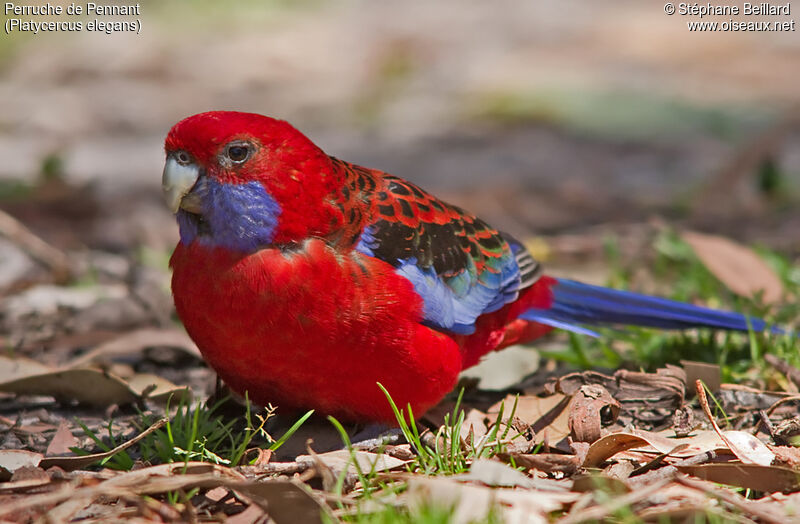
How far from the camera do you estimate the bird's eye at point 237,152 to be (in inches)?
119

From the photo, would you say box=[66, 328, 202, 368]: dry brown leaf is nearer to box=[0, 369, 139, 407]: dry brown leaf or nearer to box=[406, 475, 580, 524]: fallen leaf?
box=[0, 369, 139, 407]: dry brown leaf

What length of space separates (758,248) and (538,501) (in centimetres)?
326

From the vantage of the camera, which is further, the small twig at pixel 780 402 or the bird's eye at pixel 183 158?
the small twig at pixel 780 402

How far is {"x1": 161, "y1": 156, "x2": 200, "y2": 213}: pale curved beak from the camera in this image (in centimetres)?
298

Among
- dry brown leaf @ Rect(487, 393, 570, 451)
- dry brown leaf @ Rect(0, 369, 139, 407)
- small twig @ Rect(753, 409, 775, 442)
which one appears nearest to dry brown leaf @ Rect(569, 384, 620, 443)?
dry brown leaf @ Rect(487, 393, 570, 451)

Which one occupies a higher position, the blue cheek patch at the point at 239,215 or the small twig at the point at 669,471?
the blue cheek patch at the point at 239,215

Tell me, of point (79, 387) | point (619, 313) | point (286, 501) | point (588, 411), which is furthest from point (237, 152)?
point (619, 313)

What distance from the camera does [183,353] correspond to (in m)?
4.30

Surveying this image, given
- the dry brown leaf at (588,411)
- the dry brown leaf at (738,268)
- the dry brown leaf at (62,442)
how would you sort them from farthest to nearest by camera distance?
the dry brown leaf at (738,268), the dry brown leaf at (62,442), the dry brown leaf at (588,411)

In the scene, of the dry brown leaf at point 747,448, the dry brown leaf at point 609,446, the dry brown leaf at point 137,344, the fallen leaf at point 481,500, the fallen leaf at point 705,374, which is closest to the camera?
the fallen leaf at point 481,500

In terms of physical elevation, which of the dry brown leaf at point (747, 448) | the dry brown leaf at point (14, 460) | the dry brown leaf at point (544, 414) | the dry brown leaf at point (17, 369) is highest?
the dry brown leaf at point (747, 448)

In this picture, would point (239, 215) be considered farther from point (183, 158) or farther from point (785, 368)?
point (785, 368)

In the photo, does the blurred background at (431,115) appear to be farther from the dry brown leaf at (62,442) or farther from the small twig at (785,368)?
the small twig at (785,368)

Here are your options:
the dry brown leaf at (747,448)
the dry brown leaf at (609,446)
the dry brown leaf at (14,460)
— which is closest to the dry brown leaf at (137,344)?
the dry brown leaf at (14,460)
